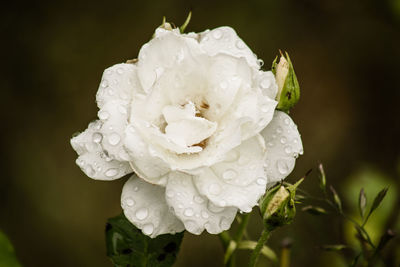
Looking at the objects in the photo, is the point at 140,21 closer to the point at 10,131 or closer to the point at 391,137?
the point at 10,131

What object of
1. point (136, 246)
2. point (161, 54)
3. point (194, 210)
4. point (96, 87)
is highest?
point (161, 54)

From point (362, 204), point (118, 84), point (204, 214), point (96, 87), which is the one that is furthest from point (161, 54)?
point (96, 87)

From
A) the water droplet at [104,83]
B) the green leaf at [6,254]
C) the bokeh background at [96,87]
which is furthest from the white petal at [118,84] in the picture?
the bokeh background at [96,87]

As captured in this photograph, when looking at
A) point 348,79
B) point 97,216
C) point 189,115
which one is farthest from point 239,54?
point 348,79

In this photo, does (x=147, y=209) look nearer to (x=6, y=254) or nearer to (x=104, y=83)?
(x=104, y=83)

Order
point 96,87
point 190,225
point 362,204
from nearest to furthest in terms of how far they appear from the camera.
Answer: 1. point 190,225
2. point 362,204
3. point 96,87

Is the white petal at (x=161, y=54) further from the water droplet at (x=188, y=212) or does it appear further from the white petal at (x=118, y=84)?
the water droplet at (x=188, y=212)
